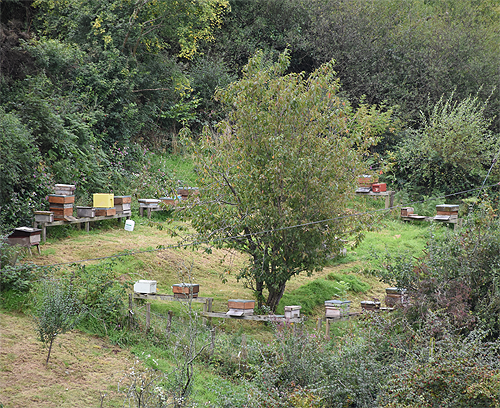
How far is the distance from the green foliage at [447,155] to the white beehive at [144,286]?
12997 mm

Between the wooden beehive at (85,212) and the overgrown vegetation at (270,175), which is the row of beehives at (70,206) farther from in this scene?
the overgrown vegetation at (270,175)

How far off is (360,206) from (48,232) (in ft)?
25.4

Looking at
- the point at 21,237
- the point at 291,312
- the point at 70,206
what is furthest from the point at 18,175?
the point at 291,312

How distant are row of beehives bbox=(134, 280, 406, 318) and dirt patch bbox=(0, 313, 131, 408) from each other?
166cm

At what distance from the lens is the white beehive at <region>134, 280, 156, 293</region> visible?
35.3 ft

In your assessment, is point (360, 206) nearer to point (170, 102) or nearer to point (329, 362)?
point (329, 362)

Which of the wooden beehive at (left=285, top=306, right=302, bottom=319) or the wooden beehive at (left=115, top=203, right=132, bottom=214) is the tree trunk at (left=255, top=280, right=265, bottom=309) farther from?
the wooden beehive at (left=115, top=203, right=132, bottom=214)

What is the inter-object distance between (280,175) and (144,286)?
11.6 feet

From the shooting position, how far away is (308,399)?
21.9ft

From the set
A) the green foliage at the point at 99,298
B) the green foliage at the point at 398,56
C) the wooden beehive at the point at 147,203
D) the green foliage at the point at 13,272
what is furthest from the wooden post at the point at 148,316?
the green foliage at the point at 398,56

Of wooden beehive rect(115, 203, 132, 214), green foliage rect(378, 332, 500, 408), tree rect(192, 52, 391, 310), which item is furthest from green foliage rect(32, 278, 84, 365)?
wooden beehive rect(115, 203, 132, 214)

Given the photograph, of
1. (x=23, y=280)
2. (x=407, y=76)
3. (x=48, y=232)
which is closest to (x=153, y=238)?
(x=48, y=232)

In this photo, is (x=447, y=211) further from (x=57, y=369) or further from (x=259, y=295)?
(x=57, y=369)

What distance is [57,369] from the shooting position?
820 cm
